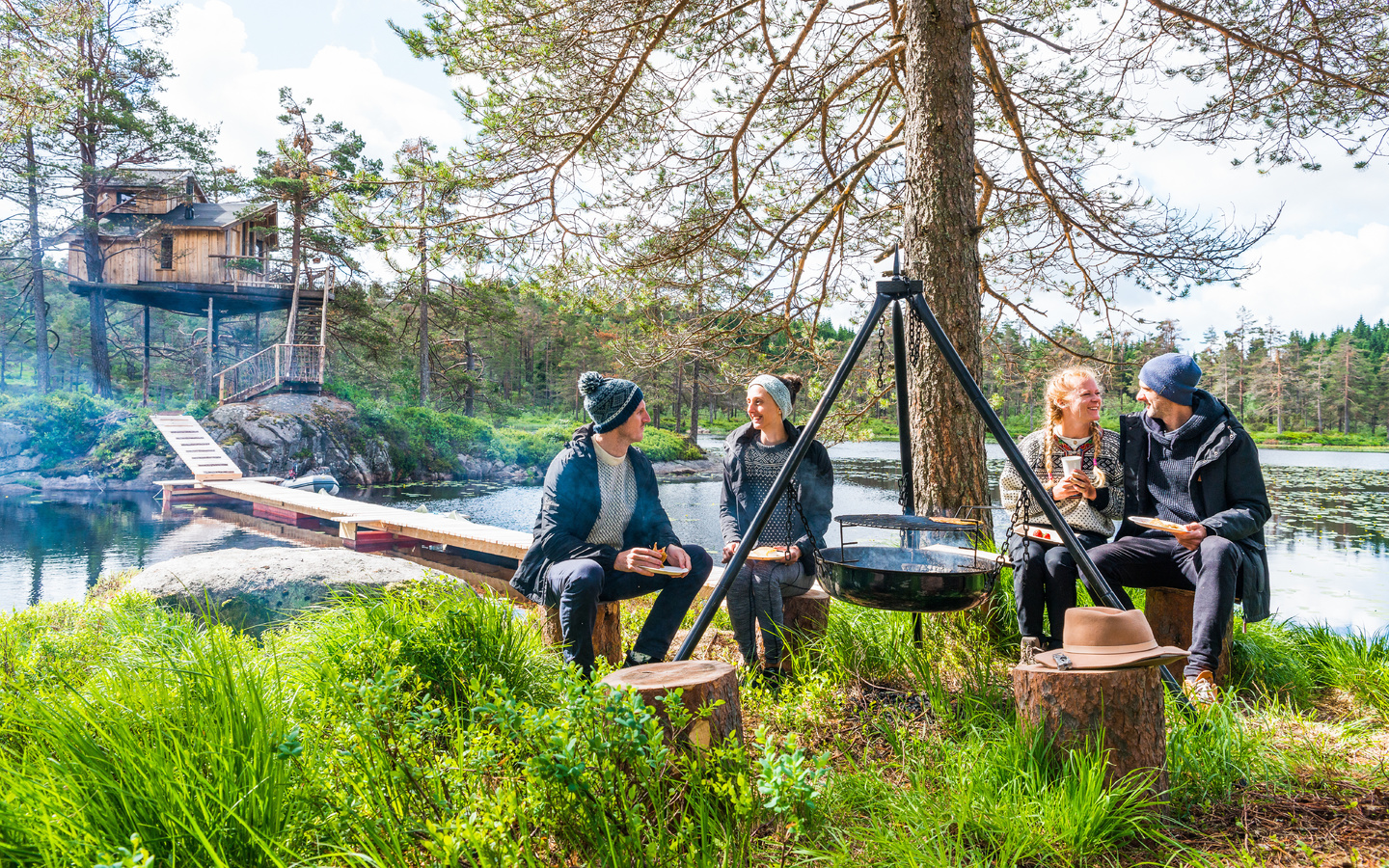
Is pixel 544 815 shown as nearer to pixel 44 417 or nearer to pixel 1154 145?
pixel 1154 145

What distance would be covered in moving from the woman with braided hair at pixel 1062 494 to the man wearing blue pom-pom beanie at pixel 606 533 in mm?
1386

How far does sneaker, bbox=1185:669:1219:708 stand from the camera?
2.57 meters

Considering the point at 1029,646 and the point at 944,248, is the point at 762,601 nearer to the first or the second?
the point at 1029,646

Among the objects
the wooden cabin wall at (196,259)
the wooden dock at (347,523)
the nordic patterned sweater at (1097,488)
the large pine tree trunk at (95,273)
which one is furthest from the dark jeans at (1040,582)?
the large pine tree trunk at (95,273)

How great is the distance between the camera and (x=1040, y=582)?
3041mm

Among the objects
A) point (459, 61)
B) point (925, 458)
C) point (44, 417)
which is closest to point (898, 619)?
point (925, 458)

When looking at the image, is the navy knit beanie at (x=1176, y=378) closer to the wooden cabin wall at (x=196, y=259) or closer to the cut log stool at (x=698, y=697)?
the cut log stool at (x=698, y=697)

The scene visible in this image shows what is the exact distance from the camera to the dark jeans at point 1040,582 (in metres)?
2.95

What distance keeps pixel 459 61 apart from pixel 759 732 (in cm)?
452

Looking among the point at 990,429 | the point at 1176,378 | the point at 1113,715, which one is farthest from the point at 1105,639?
the point at 1176,378

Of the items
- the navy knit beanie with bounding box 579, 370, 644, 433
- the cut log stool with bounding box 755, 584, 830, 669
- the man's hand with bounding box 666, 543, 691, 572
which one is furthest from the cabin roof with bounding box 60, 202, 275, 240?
the cut log stool with bounding box 755, 584, 830, 669

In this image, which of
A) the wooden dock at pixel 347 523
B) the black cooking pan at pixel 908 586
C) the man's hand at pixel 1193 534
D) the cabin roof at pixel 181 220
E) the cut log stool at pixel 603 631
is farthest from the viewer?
the cabin roof at pixel 181 220

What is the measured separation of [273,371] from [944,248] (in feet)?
71.6

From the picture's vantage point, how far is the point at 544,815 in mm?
1562
